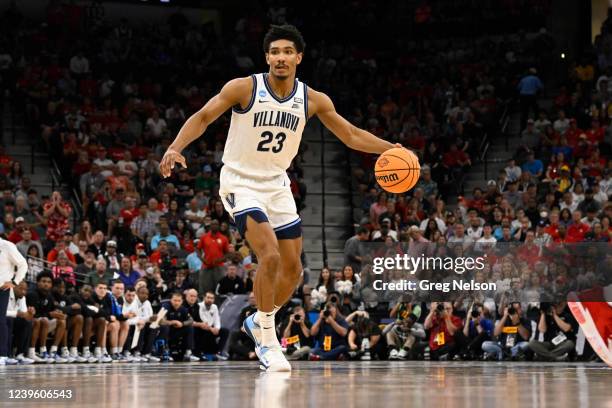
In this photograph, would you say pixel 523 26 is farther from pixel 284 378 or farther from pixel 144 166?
pixel 284 378

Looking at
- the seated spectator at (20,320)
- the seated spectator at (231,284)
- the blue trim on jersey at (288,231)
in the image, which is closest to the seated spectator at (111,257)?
the seated spectator at (231,284)

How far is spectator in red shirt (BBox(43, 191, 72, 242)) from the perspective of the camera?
723 inches

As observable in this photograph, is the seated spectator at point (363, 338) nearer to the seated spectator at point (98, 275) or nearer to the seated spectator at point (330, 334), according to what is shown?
the seated spectator at point (330, 334)

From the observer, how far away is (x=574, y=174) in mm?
20484

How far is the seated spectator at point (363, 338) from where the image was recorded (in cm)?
1642

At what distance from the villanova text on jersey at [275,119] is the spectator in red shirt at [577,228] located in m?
10.2

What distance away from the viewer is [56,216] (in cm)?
1861

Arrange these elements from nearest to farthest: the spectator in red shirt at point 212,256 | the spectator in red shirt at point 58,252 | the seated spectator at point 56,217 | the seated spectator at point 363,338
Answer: the seated spectator at point 363,338 → the spectator in red shirt at point 58,252 → the spectator in red shirt at point 212,256 → the seated spectator at point 56,217

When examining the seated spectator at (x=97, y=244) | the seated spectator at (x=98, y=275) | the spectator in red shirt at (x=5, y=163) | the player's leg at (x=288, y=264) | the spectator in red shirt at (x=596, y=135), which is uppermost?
the spectator in red shirt at (x=596, y=135)

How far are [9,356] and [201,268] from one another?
395 centimetres

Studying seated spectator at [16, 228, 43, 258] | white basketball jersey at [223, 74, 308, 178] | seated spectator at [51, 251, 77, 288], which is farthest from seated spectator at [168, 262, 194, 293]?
white basketball jersey at [223, 74, 308, 178]

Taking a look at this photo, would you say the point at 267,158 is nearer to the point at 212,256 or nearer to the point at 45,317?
the point at 45,317

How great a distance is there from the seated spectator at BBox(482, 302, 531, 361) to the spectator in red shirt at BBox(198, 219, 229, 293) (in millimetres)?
4508

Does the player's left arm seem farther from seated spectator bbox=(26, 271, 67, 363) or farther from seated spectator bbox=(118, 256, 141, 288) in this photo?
seated spectator bbox=(118, 256, 141, 288)
